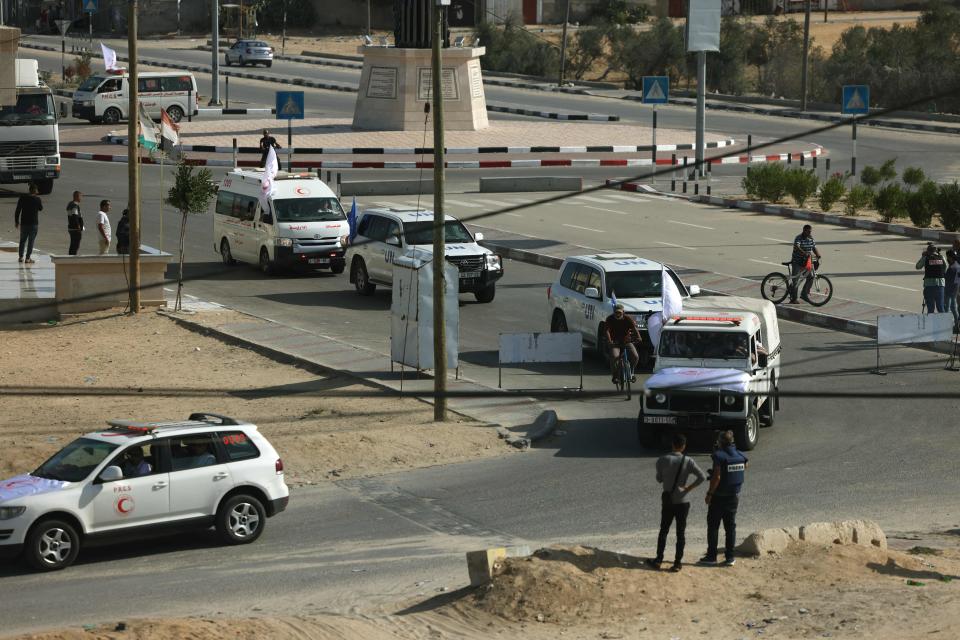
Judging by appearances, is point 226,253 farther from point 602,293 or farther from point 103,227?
point 602,293

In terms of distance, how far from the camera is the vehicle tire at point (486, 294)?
91.2 feet

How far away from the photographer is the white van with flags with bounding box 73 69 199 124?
180 feet

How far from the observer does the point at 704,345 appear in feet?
63.0

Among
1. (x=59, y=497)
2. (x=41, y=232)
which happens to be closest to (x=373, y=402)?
(x=59, y=497)

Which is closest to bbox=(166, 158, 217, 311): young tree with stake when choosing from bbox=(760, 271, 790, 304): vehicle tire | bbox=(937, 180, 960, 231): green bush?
bbox=(760, 271, 790, 304): vehicle tire

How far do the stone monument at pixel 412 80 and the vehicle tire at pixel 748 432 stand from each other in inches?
1230

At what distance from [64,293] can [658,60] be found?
53667 mm

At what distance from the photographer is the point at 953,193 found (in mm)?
34406

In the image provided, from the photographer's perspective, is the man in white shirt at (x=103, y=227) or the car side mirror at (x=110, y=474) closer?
the car side mirror at (x=110, y=474)

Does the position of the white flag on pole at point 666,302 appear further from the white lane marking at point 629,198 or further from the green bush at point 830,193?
the white lane marking at point 629,198

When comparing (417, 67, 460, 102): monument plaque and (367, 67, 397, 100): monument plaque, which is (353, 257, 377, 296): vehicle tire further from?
(367, 67, 397, 100): monument plaque

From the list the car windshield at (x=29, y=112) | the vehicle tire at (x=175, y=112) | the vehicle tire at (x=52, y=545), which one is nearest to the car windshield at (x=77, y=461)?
the vehicle tire at (x=52, y=545)

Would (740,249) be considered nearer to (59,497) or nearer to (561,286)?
(561,286)

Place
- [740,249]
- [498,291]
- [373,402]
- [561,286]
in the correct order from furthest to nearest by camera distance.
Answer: [740,249] < [498,291] < [561,286] < [373,402]
